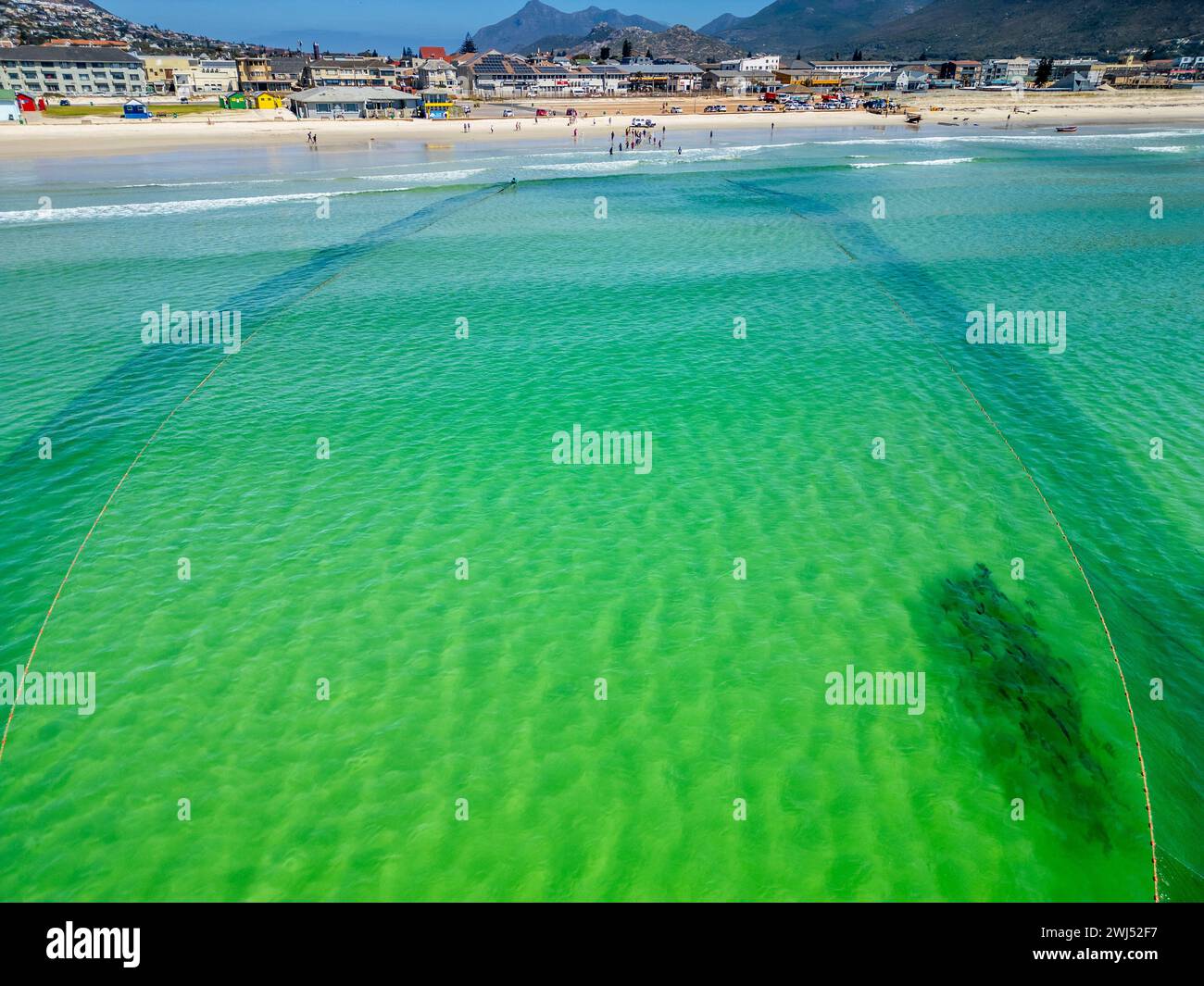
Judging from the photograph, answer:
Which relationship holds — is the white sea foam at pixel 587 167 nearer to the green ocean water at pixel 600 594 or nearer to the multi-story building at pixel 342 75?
the green ocean water at pixel 600 594

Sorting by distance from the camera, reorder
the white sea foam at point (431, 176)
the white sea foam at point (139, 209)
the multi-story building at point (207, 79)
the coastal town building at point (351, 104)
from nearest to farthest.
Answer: the white sea foam at point (139, 209) → the white sea foam at point (431, 176) → the coastal town building at point (351, 104) → the multi-story building at point (207, 79)

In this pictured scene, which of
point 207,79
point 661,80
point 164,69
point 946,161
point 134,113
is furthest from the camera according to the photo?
point 661,80

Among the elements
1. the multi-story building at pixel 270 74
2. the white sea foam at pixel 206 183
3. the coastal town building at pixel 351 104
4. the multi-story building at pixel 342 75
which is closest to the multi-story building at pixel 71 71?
the multi-story building at pixel 270 74

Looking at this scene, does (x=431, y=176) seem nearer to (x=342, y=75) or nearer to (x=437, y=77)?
(x=342, y=75)

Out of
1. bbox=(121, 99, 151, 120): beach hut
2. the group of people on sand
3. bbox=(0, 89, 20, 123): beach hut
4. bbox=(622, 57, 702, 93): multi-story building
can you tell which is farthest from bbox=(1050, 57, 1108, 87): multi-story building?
bbox=(0, 89, 20, 123): beach hut

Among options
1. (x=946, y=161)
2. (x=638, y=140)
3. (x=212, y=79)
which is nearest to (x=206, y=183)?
(x=638, y=140)
